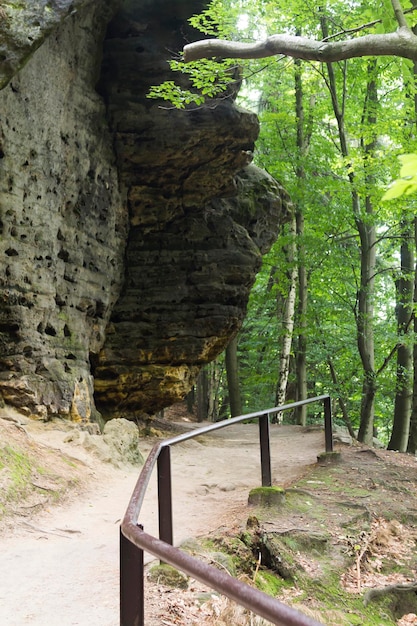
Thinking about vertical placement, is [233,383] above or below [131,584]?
below

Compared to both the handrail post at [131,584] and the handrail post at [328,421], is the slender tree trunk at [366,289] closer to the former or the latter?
the handrail post at [328,421]

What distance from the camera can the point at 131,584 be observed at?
2092 millimetres

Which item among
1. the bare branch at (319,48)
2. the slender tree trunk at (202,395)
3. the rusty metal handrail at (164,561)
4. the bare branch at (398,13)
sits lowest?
the slender tree trunk at (202,395)

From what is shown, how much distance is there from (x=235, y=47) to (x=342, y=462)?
6.10 metres

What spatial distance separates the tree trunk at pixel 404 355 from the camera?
42.9 feet

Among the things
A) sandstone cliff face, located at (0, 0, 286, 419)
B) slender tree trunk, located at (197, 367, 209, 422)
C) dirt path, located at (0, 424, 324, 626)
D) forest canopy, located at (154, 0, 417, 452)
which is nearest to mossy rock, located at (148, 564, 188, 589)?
dirt path, located at (0, 424, 324, 626)

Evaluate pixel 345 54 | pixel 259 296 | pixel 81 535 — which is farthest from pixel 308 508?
pixel 259 296

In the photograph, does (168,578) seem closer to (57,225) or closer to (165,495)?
(165,495)

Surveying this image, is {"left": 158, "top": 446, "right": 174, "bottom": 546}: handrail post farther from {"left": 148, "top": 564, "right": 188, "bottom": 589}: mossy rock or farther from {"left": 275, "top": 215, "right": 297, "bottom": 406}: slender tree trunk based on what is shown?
{"left": 275, "top": 215, "right": 297, "bottom": 406}: slender tree trunk

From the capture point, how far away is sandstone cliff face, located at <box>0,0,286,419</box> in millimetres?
9352

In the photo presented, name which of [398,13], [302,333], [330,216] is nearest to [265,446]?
[398,13]

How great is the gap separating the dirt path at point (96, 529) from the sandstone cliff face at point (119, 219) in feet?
6.37

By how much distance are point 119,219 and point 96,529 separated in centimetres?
816

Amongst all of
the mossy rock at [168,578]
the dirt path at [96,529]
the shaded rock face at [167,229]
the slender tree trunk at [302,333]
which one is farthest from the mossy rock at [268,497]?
the slender tree trunk at [302,333]
